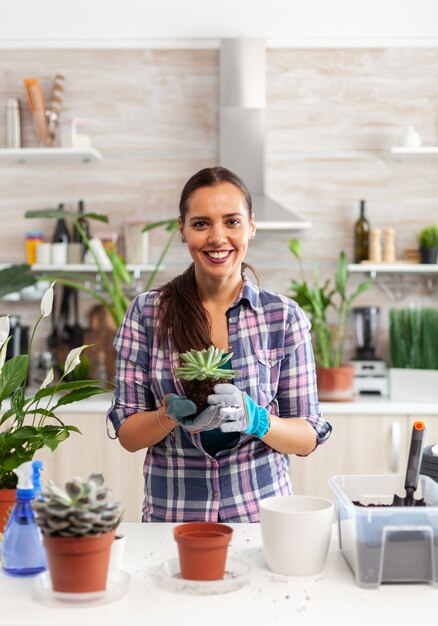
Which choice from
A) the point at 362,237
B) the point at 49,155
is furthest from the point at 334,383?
the point at 49,155

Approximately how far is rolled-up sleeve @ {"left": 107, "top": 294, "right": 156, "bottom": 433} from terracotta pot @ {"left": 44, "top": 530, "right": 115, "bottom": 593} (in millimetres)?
655

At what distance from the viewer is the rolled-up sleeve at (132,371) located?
6.10ft

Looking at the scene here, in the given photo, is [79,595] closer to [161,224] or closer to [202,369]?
[202,369]

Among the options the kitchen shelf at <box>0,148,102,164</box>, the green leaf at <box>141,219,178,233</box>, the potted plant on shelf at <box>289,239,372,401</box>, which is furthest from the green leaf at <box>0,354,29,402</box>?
the kitchen shelf at <box>0,148,102,164</box>

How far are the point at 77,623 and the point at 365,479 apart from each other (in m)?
0.60

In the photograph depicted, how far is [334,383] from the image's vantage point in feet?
11.4

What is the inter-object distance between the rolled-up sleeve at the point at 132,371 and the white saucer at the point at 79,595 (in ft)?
2.06

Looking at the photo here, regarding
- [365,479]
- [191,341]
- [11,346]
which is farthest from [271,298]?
[11,346]

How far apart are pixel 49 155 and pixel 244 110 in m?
0.96

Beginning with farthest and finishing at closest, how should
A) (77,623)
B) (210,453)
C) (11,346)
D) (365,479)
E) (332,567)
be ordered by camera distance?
(11,346) < (210,453) < (365,479) < (332,567) < (77,623)

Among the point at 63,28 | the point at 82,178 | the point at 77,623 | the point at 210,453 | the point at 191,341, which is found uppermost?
the point at 63,28

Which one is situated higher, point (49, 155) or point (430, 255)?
point (49, 155)

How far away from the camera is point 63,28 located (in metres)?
3.94

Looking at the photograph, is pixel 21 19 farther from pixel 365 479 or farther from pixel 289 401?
pixel 365 479
